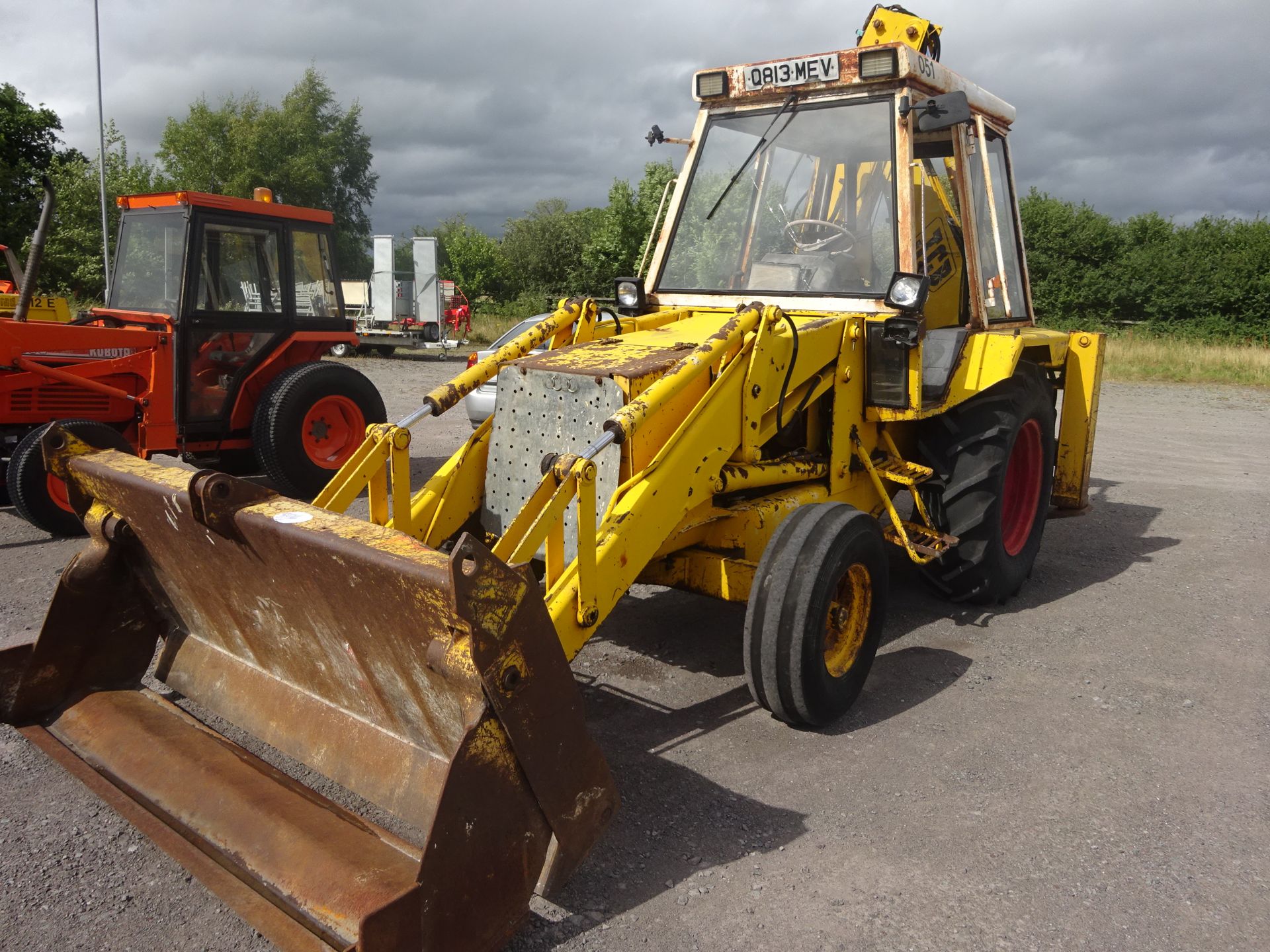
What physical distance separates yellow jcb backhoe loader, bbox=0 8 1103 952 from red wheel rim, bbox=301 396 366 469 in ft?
11.9

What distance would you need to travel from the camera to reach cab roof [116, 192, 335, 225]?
7.36 m

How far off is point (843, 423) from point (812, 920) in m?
2.42

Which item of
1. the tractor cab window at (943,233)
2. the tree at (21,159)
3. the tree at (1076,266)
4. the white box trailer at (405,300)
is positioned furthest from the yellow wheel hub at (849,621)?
the tree at (1076,266)

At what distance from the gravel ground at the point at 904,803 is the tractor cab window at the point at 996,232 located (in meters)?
1.75

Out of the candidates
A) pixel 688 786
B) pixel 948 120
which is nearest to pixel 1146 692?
pixel 688 786

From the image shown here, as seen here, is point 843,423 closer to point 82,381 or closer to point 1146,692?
point 1146,692

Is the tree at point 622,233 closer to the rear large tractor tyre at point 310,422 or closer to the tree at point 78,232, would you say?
the tree at point 78,232

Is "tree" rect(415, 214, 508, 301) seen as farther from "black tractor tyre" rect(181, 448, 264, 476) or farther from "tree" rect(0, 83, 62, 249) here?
"black tractor tyre" rect(181, 448, 264, 476)

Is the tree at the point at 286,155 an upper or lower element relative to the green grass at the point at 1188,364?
upper

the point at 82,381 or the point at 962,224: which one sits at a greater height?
the point at 962,224

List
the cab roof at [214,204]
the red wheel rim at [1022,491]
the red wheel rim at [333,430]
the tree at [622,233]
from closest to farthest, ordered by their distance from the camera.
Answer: the red wheel rim at [1022,491]
the cab roof at [214,204]
the red wheel rim at [333,430]
the tree at [622,233]

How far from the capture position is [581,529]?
327 cm

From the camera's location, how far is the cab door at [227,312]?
738 centimetres

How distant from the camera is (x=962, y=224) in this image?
17.3 feet
